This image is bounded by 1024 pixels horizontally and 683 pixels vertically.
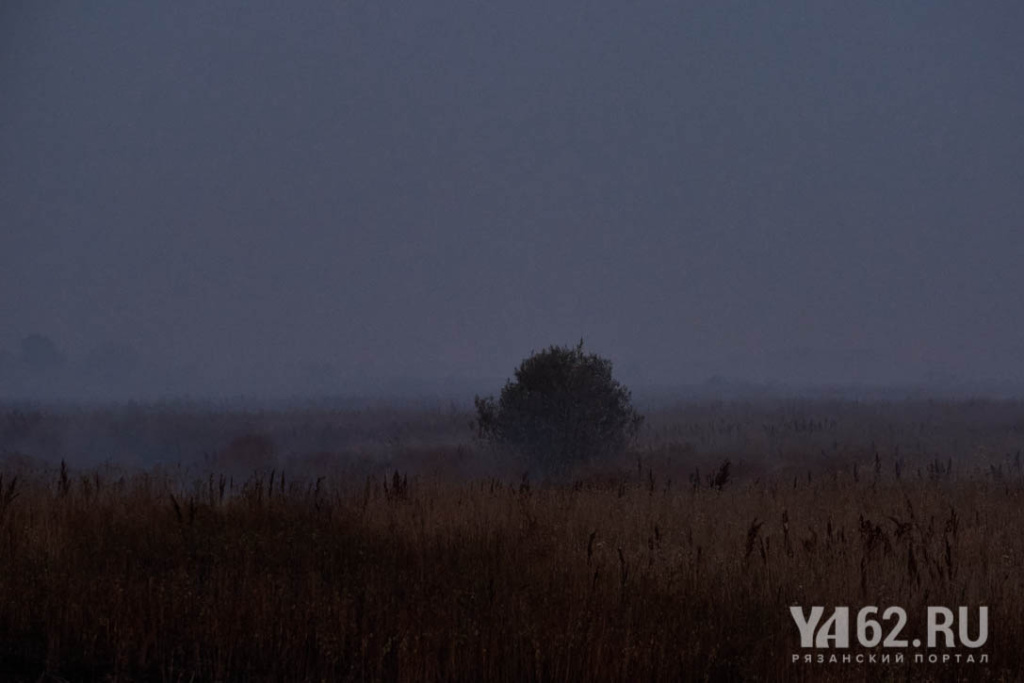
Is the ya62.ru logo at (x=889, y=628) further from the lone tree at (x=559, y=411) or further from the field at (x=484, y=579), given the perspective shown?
the lone tree at (x=559, y=411)

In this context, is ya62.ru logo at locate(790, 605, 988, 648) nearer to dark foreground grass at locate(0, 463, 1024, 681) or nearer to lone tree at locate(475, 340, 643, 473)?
dark foreground grass at locate(0, 463, 1024, 681)

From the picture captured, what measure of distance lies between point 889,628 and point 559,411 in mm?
17091

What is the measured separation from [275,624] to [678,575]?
364 cm

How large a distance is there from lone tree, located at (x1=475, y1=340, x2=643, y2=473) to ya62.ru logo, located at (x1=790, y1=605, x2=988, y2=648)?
55.2ft

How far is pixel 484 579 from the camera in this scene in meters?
7.83

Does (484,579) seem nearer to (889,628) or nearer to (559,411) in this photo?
A: (889,628)

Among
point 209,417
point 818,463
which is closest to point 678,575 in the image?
point 818,463

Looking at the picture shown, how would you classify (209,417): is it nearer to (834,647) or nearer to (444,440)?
(444,440)

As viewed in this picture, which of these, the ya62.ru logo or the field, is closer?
the field

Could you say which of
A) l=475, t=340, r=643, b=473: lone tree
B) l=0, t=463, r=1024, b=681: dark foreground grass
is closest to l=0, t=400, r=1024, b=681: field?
l=0, t=463, r=1024, b=681: dark foreground grass

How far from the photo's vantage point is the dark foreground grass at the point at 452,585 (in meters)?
5.86

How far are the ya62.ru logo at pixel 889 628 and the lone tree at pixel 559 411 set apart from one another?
16.8m

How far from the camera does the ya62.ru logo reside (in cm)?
644

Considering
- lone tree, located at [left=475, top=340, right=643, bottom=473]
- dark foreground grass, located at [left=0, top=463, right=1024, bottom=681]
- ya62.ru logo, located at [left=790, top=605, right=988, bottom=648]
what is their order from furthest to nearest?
1. lone tree, located at [left=475, top=340, right=643, bottom=473]
2. ya62.ru logo, located at [left=790, top=605, right=988, bottom=648]
3. dark foreground grass, located at [left=0, top=463, right=1024, bottom=681]
